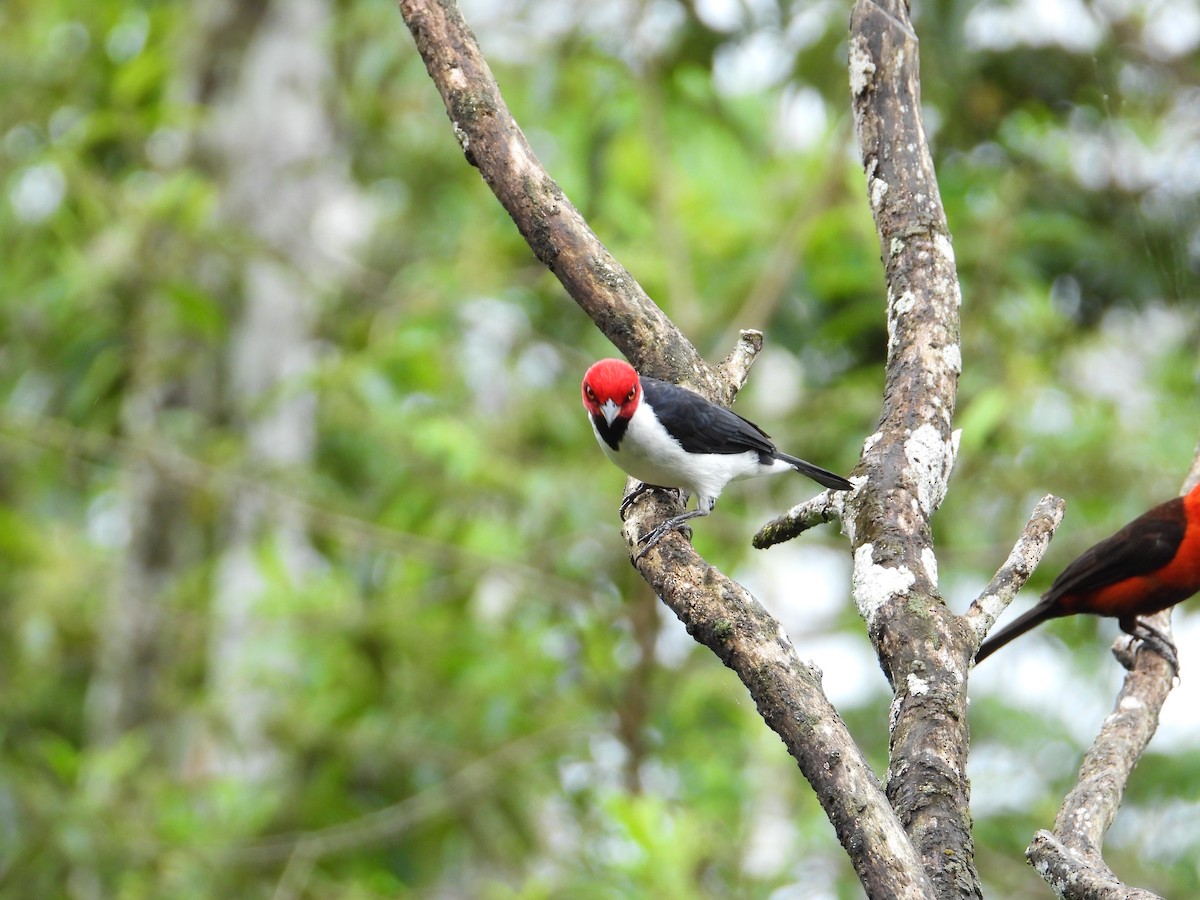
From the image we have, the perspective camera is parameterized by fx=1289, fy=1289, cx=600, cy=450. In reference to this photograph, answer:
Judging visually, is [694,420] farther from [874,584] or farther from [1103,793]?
[1103,793]

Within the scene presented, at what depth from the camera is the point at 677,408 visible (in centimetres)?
331

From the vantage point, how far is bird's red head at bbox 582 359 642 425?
345 centimetres

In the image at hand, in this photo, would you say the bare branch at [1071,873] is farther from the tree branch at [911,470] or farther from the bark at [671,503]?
the bark at [671,503]

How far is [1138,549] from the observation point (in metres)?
4.12

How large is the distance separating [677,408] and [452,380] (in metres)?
4.74

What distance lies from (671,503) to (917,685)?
1455mm

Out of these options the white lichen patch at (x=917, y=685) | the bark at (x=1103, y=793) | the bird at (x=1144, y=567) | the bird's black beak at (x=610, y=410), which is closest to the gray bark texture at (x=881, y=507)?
the white lichen patch at (x=917, y=685)

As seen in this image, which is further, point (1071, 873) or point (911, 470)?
point (911, 470)

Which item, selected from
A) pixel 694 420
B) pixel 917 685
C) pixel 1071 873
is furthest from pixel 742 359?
pixel 1071 873

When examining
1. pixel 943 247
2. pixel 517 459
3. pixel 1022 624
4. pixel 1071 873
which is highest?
pixel 517 459

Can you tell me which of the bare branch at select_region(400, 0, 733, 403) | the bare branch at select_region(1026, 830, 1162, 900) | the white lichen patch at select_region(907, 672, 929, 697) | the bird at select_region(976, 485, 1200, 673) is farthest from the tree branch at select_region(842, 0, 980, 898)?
the bird at select_region(976, 485, 1200, 673)

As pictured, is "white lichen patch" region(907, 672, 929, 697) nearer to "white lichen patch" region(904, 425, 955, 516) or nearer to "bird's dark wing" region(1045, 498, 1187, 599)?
"white lichen patch" region(904, 425, 955, 516)

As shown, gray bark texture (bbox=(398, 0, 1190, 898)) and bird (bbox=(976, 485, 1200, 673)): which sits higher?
bird (bbox=(976, 485, 1200, 673))

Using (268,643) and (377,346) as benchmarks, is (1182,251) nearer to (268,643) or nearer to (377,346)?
(377,346)
